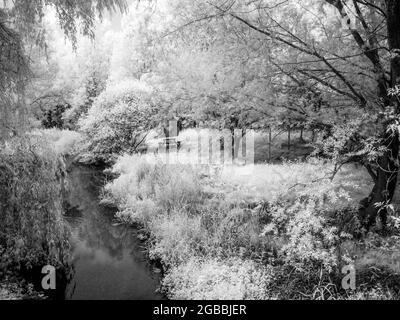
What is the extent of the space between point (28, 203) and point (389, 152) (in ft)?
21.8

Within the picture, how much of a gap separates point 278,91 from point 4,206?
576 cm

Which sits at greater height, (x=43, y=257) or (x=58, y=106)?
(x=58, y=106)

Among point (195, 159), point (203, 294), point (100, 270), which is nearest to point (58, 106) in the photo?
point (195, 159)

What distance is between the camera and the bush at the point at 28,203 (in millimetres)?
5656

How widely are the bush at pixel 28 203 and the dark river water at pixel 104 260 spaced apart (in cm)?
90

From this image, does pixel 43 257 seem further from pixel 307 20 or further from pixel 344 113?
pixel 307 20

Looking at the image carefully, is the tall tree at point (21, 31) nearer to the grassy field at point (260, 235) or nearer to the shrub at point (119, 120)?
the grassy field at point (260, 235)

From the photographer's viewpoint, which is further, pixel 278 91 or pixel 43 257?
pixel 278 91

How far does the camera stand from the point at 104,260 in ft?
24.8

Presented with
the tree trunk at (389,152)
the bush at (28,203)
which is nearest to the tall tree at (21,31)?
the bush at (28,203)

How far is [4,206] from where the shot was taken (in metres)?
5.66

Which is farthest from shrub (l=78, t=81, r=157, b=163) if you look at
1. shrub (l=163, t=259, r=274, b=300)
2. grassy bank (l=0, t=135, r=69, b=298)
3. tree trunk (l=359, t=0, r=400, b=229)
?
tree trunk (l=359, t=0, r=400, b=229)

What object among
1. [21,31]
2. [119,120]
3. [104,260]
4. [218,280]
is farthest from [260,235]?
[119,120]

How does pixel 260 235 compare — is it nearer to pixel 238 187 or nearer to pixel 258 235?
pixel 258 235
